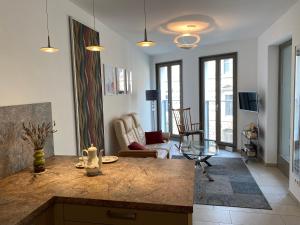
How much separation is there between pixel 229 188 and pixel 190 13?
8.84 feet

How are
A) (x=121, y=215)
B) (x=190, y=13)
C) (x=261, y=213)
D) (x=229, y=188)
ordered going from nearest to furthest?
(x=121, y=215)
(x=261, y=213)
(x=190, y=13)
(x=229, y=188)

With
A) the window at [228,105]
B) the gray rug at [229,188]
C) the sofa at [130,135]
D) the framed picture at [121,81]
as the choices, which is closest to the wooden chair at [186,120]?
the window at [228,105]

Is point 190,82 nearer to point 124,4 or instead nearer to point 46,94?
point 124,4

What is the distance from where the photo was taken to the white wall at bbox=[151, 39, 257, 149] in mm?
5641

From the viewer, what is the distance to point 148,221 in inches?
54.8

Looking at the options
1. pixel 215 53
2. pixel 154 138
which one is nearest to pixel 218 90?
pixel 215 53

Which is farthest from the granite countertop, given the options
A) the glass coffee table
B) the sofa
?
the glass coffee table

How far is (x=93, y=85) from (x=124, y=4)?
122cm

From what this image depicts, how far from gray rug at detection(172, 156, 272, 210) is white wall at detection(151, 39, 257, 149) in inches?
64.3

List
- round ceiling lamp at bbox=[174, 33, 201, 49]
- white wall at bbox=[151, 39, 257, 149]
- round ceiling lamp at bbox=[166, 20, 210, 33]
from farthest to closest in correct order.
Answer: white wall at bbox=[151, 39, 257, 149]
round ceiling lamp at bbox=[174, 33, 201, 49]
round ceiling lamp at bbox=[166, 20, 210, 33]

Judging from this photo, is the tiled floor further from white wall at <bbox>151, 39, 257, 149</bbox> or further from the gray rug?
white wall at <bbox>151, 39, 257, 149</bbox>

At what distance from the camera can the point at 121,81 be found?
4.80 m

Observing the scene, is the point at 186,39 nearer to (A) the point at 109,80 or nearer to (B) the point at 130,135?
(A) the point at 109,80

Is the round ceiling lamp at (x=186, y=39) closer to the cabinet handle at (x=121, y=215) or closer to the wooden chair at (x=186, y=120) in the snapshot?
the wooden chair at (x=186, y=120)
